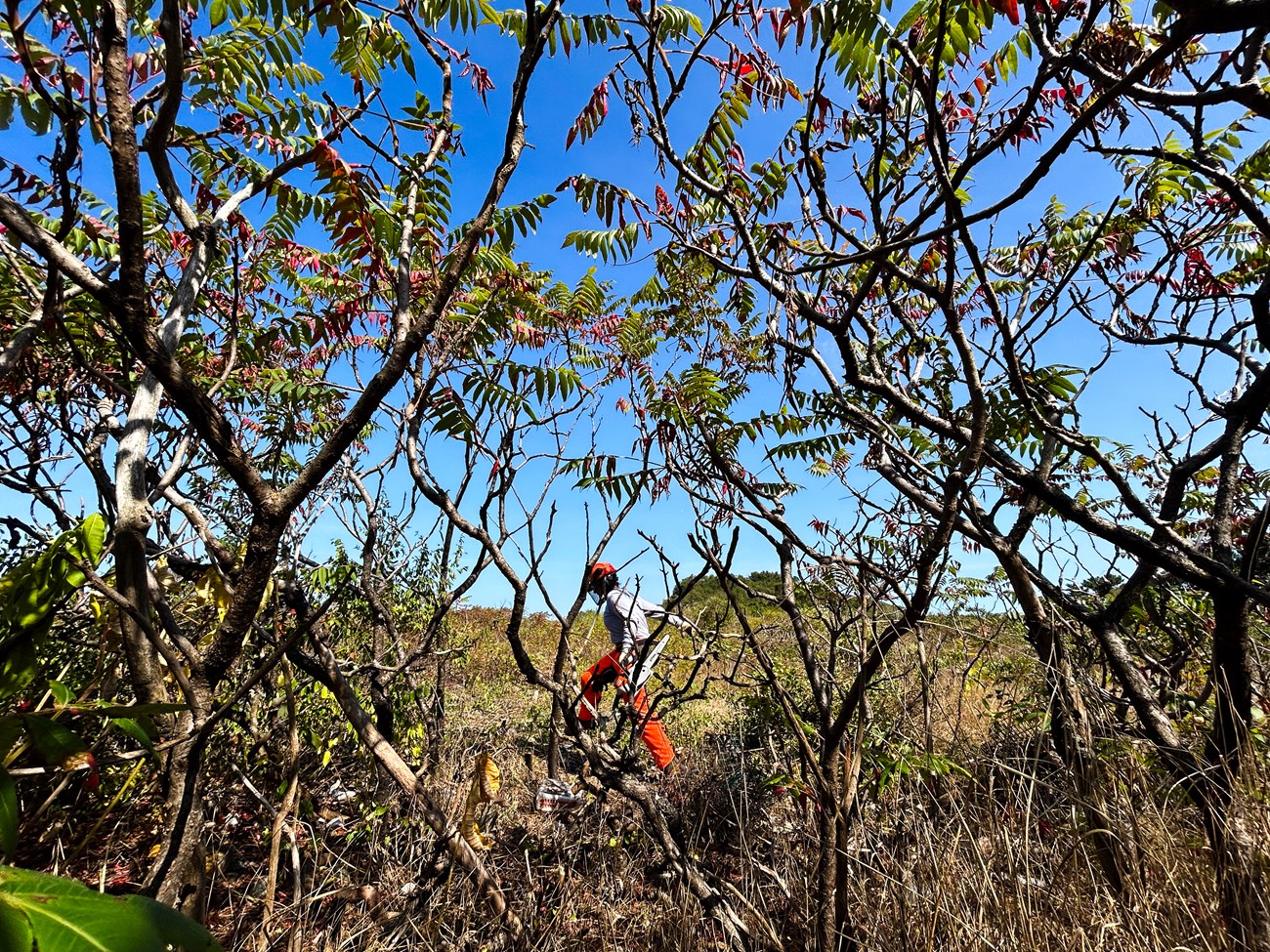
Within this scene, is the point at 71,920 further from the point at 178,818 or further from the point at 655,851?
the point at 655,851

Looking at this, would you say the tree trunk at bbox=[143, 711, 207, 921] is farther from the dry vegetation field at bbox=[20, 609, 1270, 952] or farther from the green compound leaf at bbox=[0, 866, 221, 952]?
the green compound leaf at bbox=[0, 866, 221, 952]

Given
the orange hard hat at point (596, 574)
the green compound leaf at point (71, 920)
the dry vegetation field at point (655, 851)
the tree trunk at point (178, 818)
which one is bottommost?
the dry vegetation field at point (655, 851)

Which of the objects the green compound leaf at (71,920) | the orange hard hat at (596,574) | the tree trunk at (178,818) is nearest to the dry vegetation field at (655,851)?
the orange hard hat at (596,574)

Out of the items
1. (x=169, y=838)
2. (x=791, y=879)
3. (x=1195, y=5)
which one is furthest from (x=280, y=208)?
(x=791, y=879)

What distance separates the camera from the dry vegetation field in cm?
185

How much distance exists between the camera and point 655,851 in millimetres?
3316

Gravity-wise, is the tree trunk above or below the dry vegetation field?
above

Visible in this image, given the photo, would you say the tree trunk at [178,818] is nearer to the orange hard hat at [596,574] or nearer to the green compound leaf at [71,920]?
the green compound leaf at [71,920]

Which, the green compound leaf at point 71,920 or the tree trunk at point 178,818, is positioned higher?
the green compound leaf at point 71,920

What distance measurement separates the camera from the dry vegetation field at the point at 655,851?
1.85 meters

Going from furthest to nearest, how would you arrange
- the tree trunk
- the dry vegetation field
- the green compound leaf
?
1. the dry vegetation field
2. the tree trunk
3. the green compound leaf

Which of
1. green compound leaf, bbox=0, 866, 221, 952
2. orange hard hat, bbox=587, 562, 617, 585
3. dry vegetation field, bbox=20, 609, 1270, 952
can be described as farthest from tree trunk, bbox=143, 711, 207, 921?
orange hard hat, bbox=587, 562, 617, 585

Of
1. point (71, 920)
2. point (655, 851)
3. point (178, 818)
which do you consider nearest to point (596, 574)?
point (655, 851)

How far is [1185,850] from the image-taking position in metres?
1.90
